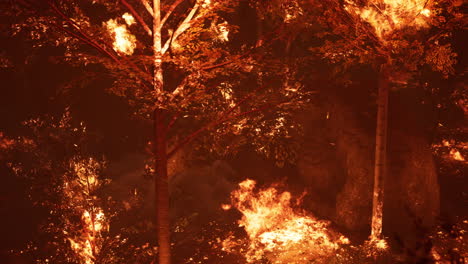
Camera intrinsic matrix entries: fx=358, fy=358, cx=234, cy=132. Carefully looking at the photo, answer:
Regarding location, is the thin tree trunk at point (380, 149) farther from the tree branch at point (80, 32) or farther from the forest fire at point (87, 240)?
the forest fire at point (87, 240)

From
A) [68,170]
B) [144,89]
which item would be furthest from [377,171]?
[68,170]

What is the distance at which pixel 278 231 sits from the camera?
12.9 metres

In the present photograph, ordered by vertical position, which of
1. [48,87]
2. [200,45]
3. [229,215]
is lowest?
[229,215]

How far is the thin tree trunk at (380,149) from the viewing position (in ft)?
35.4

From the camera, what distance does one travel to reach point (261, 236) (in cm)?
1261

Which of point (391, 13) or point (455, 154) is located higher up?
point (391, 13)

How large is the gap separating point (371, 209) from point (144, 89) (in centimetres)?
889

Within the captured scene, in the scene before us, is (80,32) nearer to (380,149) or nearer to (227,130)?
(227,130)

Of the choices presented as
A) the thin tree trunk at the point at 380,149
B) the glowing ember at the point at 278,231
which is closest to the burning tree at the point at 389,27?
the thin tree trunk at the point at 380,149

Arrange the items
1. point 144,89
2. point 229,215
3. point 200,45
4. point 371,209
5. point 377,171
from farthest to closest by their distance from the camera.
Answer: point 229,215
point 371,209
point 377,171
point 200,45
point 144,89

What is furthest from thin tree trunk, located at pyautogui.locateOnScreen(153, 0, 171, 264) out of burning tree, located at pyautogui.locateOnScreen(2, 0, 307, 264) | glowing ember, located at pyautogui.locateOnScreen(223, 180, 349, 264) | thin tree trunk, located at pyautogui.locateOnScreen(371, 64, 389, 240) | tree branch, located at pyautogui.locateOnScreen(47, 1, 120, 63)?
thin tree trunk, located at pyautogui.locateOnScreen(371, 64, 389, 240)

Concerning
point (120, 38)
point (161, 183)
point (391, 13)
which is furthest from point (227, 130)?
point (391, 13)

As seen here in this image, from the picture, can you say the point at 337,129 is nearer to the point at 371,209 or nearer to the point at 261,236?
the point at 371,209

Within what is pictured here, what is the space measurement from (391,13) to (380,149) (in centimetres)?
397
